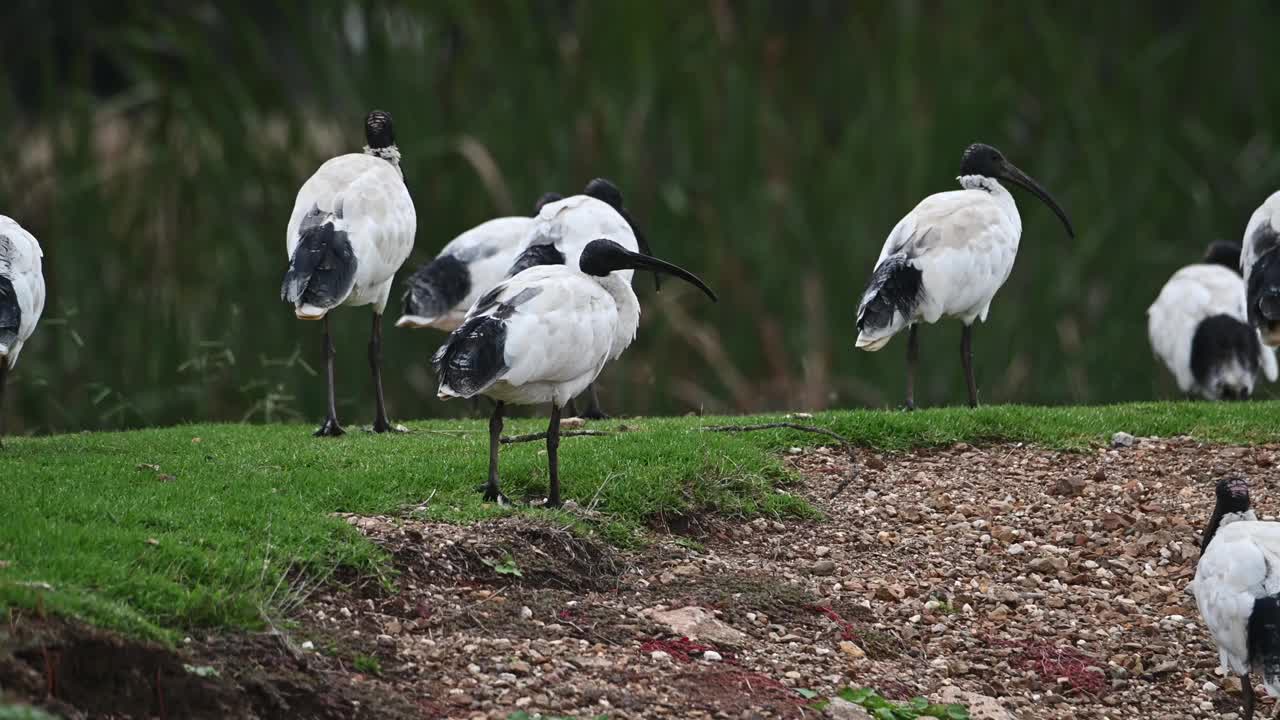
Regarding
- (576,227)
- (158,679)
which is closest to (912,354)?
(576,227)

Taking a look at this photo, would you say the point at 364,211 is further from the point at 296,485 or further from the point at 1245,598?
the point at 1245,598

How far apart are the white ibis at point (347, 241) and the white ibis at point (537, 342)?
1572mm

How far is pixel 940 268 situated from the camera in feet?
31.1

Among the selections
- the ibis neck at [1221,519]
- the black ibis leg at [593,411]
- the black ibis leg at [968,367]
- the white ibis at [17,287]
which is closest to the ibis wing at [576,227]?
the black ibis leg at [593,411]

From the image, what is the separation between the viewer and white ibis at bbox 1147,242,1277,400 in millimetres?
11867

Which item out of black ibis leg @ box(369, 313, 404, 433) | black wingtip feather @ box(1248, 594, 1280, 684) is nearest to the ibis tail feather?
black ibis leg @ box(369, 313, 404, 433)

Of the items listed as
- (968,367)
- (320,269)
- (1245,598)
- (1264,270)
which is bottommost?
(1245,598)

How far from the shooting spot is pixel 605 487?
742 centimetres

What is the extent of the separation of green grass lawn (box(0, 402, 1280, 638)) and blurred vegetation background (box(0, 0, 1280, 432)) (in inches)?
Result: 116

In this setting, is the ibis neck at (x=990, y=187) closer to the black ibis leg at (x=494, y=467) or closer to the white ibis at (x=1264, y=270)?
the white ibis at (x=1264, y=270)

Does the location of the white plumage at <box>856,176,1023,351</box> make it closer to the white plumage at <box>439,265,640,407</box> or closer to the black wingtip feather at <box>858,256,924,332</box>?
the black wingtip feather at <box>858,256,924,332</box>

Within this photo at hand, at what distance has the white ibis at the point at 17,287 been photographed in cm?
730

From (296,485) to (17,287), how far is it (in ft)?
5.11

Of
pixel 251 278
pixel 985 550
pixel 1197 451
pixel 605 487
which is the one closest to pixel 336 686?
pixel 605 487
